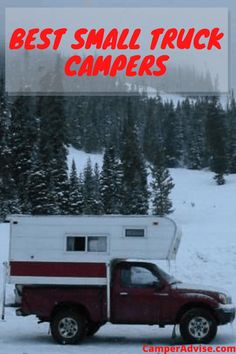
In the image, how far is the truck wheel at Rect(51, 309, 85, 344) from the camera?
13.2 metres

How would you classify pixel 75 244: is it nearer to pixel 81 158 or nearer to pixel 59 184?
pixel 59 184

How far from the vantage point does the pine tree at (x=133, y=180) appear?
56.9m

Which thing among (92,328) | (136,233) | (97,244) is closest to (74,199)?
(92,328)

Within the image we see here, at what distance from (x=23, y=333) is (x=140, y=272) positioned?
3.52 meters

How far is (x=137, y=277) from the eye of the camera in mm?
13547

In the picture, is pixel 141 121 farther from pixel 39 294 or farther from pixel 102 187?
pixel 39 294

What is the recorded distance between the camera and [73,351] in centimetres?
1231

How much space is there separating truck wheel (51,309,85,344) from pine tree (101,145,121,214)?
46813 mm

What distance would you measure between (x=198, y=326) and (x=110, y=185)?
165ft

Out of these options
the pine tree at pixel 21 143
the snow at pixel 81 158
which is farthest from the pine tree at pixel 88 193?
the snow at pixel 81 158

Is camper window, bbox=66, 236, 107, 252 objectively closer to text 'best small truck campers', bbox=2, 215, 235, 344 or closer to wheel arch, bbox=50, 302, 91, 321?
text 'best small truck campers', bbox=2, 215, 235, 344

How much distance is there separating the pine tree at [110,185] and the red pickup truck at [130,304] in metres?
46.6

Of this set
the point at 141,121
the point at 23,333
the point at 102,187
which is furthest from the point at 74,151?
the point at 23,333

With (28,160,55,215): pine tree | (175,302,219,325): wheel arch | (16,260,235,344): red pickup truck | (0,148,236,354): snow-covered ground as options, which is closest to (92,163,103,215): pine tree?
(28,160,55,215): pine tree
